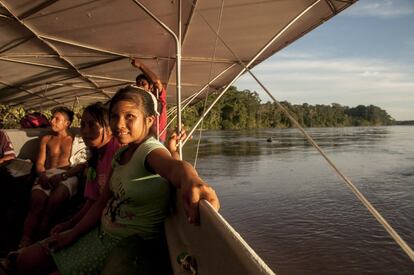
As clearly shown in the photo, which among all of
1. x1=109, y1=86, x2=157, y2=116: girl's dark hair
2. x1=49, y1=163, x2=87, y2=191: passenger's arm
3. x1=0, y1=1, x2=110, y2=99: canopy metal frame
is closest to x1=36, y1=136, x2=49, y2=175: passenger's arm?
x1=49, y1=163, x2=87, y2=191: passenger's arm

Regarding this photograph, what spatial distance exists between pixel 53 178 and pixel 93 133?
3.10ft

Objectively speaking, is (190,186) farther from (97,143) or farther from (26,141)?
(26,141)

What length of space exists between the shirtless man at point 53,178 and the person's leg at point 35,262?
0.92 m

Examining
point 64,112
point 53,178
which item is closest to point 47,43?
point 64,112

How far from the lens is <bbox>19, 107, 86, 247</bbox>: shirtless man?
331cm

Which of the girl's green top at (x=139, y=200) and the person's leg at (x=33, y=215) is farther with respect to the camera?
the person's leg at (x=33, y=215)

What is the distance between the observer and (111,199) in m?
2.10

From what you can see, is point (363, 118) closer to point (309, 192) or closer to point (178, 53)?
point (309, 192)

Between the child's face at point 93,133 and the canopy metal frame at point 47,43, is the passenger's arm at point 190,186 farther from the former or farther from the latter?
the canopy metal frame at point 47,43

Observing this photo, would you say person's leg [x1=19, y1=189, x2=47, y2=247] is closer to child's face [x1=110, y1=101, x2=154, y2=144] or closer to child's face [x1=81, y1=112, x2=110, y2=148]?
child's face [x1=81, y1=112, x2=110, y2=148]

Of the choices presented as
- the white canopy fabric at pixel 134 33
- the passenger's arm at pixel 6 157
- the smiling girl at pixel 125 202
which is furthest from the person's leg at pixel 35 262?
the passenger's arm at pixel 6 157

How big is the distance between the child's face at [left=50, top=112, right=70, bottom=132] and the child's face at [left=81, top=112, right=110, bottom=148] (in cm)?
161

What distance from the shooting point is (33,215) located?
130 inches

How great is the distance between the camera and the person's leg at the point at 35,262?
2.19 metres
